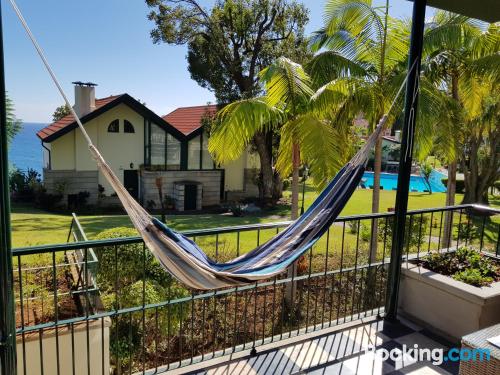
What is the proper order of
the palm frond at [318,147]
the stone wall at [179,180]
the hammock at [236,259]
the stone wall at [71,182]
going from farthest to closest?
the stone wall at [179,180] < the stone wall at [71,182] < the palm frond at [318,147] < the hammock at [236,259]

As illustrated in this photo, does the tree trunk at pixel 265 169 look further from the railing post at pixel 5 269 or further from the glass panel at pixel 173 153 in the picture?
the railing post at pixel 5 269

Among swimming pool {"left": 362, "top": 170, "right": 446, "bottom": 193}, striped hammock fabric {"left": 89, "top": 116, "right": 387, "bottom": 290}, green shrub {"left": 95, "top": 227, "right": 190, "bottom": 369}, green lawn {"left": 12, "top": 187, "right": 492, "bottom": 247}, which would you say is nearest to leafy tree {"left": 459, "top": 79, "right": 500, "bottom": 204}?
green lawn {"left": 12, "top": 187, "right": 492, "bottom": 247}

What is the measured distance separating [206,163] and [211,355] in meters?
16.2

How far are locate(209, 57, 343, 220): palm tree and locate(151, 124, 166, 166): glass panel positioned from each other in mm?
11925

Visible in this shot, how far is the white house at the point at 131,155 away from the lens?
53.0 feet

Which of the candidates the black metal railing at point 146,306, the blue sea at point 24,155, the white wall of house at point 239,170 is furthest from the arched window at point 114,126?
the black metal railing at point 146,306

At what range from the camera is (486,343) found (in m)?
1.97

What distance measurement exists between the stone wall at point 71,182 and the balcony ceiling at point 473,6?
15698 millimetres

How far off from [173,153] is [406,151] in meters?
15.5

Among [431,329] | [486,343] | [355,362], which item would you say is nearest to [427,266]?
[431,329]

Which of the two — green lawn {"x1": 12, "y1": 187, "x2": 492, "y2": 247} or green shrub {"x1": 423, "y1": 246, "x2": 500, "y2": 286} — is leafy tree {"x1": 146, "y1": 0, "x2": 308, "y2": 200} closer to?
green lawn {"x1": 12, "y1": 187, "x2": 492, "y2": 247}

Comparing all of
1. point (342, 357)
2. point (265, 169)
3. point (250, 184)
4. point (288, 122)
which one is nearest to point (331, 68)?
point (288, 122)

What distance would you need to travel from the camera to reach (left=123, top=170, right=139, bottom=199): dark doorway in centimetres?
1731

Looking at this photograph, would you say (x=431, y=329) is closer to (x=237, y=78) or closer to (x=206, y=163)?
(x=237, y=78)
